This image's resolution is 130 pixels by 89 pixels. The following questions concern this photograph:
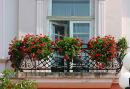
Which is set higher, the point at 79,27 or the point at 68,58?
the point at 79,27

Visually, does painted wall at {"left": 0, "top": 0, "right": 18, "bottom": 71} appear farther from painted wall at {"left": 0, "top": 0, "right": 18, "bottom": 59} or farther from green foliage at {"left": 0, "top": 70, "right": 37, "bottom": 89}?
green foliage at {"left": 0, "top": 70, "right": 37, "bottom": 89}

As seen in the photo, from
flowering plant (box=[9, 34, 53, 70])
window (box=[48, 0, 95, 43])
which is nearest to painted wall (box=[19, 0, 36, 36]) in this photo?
window (box=[48, 0, 95, 43])

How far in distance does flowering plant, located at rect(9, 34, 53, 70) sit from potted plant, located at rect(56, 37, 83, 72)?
25 cm

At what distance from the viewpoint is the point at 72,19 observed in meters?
13.4

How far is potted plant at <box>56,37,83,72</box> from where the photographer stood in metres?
11.9

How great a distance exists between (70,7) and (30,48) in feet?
7.26

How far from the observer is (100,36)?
12992mm

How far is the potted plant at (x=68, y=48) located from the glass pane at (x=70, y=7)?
157 cm

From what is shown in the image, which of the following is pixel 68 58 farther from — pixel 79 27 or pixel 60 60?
pixel 79 27

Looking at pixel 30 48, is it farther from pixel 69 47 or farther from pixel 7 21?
pixel 7 21

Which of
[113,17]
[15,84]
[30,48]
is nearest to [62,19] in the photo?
[113,17]

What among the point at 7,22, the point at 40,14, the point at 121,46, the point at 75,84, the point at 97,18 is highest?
the point at 40,14

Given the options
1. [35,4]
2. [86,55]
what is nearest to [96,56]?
[86,55]

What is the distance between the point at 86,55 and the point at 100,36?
0.92 m
